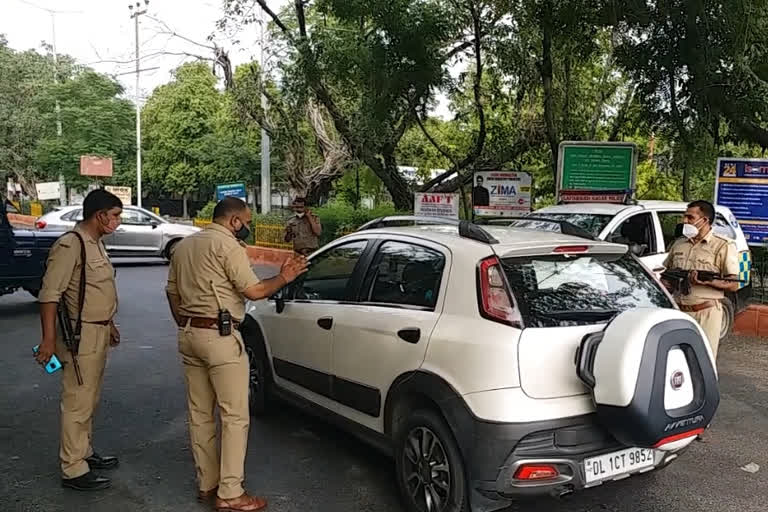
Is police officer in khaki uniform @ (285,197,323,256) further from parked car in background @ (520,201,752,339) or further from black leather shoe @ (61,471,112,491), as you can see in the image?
black leather shoe @ (61,471,112,491)

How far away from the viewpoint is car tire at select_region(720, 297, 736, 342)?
8188 millimetres

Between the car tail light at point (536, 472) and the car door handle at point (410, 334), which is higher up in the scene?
the car door handle at point (410, 334)

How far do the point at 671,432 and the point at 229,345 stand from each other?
225 cm

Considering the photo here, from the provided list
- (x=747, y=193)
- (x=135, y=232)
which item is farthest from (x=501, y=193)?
(x=135, y=232)

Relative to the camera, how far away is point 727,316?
822cm

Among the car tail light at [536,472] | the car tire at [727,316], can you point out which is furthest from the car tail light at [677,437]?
the car tire at [727,316]

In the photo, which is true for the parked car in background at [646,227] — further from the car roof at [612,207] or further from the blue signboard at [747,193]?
the blue signboard at [747,193]

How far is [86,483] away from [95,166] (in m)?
25.1

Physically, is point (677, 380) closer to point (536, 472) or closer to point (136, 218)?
point (536, 472)

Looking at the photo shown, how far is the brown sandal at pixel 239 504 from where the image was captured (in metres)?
3.61

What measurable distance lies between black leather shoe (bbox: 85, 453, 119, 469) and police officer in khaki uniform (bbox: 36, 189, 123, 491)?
202 mm

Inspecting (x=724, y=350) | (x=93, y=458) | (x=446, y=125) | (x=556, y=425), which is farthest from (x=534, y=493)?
(x=446, y=125)

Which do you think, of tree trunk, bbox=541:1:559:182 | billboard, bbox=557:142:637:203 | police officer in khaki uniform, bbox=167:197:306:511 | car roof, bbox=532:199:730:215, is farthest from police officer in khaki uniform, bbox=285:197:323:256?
police officer in khaki uniform, bbox=167:197:306:511

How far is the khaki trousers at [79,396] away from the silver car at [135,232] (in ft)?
38.3
